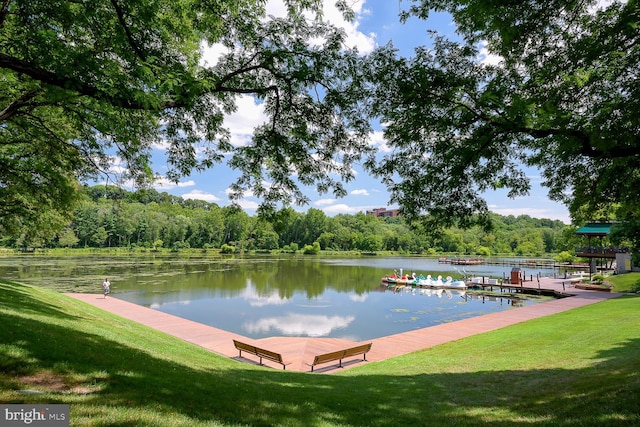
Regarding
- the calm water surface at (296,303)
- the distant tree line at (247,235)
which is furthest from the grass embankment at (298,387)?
the distant tree line at (247,235)

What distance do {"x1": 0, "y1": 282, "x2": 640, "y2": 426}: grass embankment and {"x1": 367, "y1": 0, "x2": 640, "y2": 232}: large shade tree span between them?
3359mm

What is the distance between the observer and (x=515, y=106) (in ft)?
17.2

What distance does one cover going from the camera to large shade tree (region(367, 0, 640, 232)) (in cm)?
561

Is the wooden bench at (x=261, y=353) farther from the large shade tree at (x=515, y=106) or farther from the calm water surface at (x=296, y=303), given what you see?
the large shade tree at (x=515, y=106)

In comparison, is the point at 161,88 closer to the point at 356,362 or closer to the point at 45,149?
the point at 45,149

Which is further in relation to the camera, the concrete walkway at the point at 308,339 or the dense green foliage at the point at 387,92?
the concrete walkway at the point at 308,339

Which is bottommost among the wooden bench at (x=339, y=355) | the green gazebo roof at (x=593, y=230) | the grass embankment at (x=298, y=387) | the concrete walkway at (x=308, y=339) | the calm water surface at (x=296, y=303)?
the calm water surface at (x=296, y=303)

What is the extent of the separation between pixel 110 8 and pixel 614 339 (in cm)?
1632

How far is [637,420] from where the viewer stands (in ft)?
14.4

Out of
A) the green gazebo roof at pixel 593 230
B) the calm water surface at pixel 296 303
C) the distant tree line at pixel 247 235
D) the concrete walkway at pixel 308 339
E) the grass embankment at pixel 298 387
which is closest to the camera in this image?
the grass embankment at pixel 298 387

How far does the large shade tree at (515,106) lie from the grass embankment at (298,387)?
11.0ft

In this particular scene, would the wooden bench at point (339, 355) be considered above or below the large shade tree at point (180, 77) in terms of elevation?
below

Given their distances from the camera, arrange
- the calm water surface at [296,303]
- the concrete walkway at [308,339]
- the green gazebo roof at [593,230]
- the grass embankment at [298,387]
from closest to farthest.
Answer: the grass embankment at [298,387]
the concrete walkway at [308,339]
the calm water surface at [296,303]
the green gazebo roof at [593,230]

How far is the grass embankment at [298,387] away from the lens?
4676 millimetres
